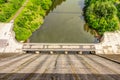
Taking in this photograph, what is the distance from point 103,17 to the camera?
91188 millimetres

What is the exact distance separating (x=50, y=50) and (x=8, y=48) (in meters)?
12.5

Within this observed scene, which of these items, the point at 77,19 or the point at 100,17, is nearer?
the point at 100,17

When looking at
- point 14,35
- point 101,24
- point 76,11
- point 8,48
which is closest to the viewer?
point 8,48

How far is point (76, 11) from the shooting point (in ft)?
384

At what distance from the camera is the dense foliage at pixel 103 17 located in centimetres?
8775

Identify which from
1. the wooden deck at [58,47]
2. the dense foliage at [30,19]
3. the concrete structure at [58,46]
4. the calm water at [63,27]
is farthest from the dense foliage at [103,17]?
the dense foliage at [30,19]

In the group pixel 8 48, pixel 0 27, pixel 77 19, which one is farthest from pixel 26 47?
pixel 77 19

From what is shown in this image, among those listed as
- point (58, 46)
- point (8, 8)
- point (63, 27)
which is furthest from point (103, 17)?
point (8, 8)

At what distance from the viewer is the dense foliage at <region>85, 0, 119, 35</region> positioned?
87750 millimetres

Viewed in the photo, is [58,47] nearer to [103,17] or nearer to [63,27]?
[103,17]

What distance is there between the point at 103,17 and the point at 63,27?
17610mm

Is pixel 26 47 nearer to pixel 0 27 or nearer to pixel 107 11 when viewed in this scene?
pixel 0 27

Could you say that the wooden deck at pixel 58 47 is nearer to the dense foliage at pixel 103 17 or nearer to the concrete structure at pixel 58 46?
the concrete structure at pixel 58 46

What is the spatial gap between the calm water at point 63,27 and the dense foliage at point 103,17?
464 centimetres
